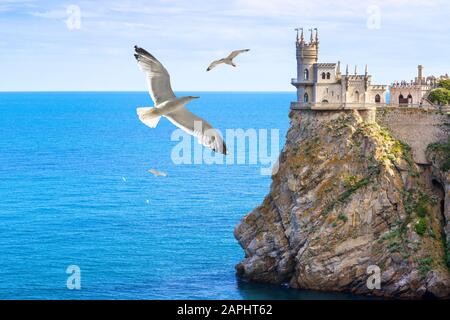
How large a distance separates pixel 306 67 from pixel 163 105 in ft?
182

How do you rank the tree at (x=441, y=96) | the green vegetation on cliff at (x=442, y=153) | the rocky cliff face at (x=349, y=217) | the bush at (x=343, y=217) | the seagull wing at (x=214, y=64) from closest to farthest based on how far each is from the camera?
1. the seagull wing at (x=214, y=64)
2. the rocky cliff face at (x=349, y=217)
3. the bush at (x=343, y=217)
4. the green vegetation on cliff at (x=442, y=153)
5. the tree at (x=441, y=96)

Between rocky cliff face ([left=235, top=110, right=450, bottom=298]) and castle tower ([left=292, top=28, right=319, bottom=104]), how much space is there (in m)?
2.69

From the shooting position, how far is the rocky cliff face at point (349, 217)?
82.6 meters

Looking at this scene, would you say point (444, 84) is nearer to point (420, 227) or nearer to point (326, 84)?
point (326, 84)

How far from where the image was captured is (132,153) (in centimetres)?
17862

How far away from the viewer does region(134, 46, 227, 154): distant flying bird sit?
3550 cm

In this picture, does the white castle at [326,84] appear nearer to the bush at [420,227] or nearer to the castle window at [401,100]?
the castle window at [401,100]

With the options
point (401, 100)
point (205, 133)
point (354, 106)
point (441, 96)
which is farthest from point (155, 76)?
point (401, 100)

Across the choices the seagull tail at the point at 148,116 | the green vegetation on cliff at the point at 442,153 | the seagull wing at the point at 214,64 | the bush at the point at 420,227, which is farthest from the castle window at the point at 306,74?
the seagull tail at the point at 148,116

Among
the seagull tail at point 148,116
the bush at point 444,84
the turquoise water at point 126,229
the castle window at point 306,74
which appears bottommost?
the turquoise water at point 126,229

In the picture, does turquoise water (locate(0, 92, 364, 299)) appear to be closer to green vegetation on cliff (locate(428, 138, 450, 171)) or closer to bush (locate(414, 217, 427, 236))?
bush (locate(414, 217, 427, 236))

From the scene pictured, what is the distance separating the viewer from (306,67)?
9050 centimetres

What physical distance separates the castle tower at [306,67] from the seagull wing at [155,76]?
54.2 m
